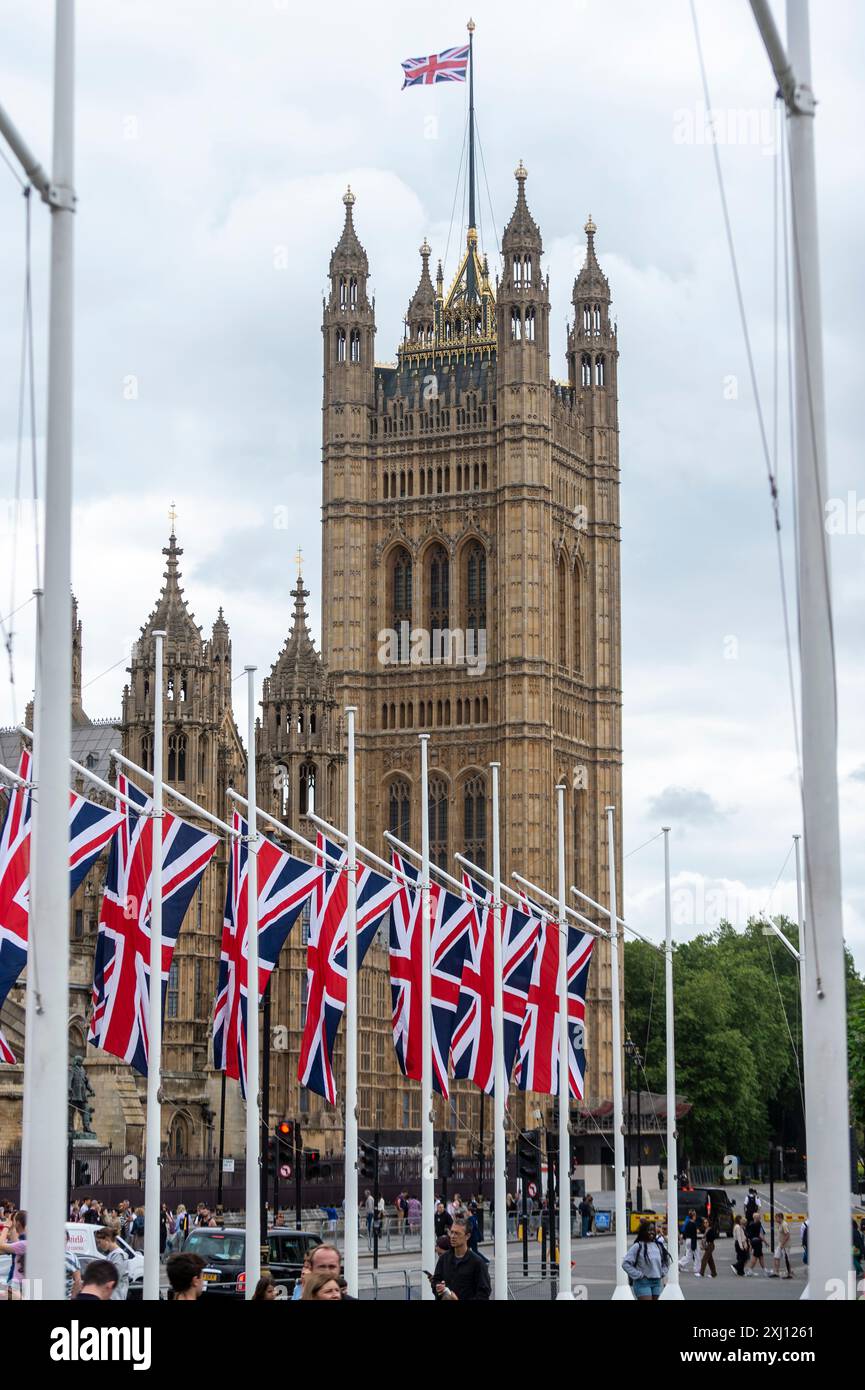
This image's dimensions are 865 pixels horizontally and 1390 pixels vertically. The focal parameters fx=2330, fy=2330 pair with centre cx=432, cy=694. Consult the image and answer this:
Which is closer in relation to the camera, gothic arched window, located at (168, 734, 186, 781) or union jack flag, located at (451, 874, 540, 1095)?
union jack flag, located at (451, 874, 540, 1095)

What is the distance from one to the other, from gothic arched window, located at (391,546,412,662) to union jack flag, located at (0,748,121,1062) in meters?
90.2

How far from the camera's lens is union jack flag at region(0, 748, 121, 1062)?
26297 mm

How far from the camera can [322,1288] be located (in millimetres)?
12586

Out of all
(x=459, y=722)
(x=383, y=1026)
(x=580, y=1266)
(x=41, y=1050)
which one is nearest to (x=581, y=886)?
(x=459, y=722)

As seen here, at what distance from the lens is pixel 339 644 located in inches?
4611

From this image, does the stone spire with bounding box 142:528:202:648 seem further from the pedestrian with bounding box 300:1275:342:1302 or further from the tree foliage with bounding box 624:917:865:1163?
the pedestrian with bounding box 300:1275:342:1302

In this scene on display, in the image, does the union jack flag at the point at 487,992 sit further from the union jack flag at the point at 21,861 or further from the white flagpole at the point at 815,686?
the white flagpole at the point at 815,686

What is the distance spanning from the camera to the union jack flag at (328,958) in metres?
31.7

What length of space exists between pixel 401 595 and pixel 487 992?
83323 mm

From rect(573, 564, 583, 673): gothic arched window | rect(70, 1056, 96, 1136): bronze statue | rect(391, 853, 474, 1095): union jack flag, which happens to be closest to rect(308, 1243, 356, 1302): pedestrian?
rect(391, 853, 474, 1095): union jack flag

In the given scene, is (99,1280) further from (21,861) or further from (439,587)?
(439,587)
